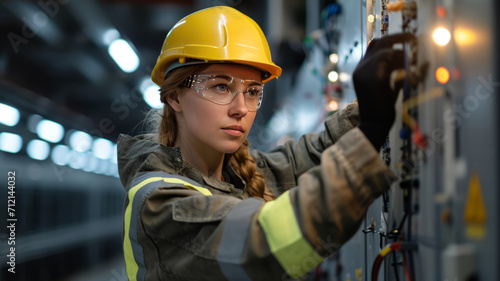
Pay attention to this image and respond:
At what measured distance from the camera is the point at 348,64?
242 centimetres

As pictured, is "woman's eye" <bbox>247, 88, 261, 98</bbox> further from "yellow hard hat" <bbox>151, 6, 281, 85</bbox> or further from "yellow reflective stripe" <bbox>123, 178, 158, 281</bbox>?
"yellow reflective stripe" <bbox>123, 178, 158, 281</bbox>

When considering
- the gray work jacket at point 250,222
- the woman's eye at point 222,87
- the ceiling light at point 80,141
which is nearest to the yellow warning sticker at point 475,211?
the gray work jacket at point 250,222

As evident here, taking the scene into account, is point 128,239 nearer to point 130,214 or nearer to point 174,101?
point 130,214

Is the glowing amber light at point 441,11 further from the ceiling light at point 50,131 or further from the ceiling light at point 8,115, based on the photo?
the ceiling light at point 50,131

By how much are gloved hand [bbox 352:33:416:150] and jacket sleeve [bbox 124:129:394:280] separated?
0.15 m

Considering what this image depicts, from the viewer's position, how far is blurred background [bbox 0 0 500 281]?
0.84 meters

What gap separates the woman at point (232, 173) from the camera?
0.98 meters

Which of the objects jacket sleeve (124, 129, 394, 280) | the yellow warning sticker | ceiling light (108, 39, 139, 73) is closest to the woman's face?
jacket sleeve (124, 129, 394, 280)

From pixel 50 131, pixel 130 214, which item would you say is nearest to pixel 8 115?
pixel 50 131

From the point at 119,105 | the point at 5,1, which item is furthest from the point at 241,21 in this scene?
the point at 119,105

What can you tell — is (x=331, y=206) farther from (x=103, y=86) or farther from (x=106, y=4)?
(x=103, y=86)

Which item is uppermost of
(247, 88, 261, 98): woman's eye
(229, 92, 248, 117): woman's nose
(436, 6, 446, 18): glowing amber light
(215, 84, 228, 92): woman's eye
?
(436, 6, 446, 18): glowing amber light

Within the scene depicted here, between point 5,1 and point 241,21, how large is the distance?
2299 millimetres

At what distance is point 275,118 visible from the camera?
955 centimetres
